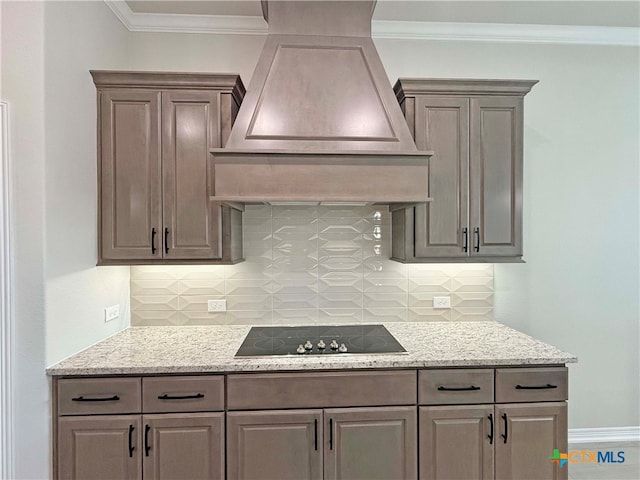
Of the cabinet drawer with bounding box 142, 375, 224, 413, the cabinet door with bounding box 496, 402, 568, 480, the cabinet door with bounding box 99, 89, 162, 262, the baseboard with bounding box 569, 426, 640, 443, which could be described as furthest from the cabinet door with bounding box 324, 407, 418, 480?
the baseboard with bounding box 569, 426, 640, 443

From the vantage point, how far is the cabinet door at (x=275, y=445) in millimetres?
1858

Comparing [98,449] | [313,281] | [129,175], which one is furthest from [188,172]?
[98,449]

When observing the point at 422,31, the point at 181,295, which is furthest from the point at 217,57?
the point at 181,295

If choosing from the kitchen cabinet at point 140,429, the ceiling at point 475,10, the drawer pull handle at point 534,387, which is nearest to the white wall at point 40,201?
the kitchen cabinet at point 140,429

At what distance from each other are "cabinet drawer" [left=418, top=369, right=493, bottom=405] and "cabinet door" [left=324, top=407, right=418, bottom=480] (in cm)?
16

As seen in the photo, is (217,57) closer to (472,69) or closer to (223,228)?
(223,228)

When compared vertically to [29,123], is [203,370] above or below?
below

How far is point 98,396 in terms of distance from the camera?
5.99 ft

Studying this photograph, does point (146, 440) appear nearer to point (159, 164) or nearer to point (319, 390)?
point (319, 390)

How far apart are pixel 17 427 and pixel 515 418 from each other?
8.05 ft

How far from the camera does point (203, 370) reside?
1.85 meters

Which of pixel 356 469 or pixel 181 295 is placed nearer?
pixel 356 469

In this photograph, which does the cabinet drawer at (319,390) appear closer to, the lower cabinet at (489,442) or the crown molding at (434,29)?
the lower cabinet at (489,442)

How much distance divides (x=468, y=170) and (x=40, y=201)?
2.34 m
